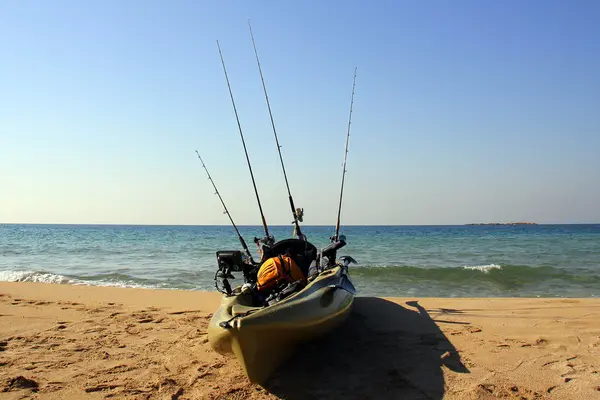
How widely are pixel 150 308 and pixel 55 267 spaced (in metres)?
9.34

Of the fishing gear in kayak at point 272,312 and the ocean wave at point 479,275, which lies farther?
the ocean wave at point 479,275

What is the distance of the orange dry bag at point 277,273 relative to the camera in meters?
5.12

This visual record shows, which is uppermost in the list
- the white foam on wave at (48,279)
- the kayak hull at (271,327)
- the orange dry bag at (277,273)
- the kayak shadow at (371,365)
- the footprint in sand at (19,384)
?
the orange dry bag at (277,273)

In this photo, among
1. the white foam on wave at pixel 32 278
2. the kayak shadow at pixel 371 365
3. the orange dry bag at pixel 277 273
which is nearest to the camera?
the kayak shadow at pixel 371 365

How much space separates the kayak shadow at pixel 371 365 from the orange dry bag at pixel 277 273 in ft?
2.78

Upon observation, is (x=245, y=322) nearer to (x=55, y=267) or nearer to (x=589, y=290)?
(x=589, y=290)

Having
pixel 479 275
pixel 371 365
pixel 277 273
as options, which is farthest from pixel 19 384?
pixel 479 275

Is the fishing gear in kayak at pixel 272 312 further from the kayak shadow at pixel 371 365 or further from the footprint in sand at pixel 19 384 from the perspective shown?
the footprint in sand at pixel 19 384

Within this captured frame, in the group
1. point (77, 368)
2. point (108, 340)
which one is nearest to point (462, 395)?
point (77, 368)

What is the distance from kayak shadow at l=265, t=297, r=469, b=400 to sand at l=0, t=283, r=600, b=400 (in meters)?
0.01

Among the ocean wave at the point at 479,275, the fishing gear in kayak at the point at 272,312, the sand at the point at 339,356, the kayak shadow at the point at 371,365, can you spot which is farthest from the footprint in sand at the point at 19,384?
the ocean wave at the point at 479,275

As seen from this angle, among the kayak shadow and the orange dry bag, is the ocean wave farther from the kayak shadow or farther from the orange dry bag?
the orange dry bag

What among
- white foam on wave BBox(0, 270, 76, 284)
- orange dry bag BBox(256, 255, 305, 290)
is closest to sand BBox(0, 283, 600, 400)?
orange dry bag BBox(256, 255, 305, 290)

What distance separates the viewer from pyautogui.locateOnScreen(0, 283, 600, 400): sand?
388 cm
